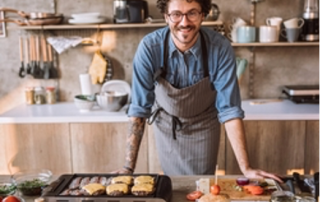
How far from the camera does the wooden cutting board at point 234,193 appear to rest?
4.43 feet

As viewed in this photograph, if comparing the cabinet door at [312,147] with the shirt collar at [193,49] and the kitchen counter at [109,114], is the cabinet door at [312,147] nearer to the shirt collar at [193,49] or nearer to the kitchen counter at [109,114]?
the kitchen counter at [109,114]

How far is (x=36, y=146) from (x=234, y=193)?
5.83 feet

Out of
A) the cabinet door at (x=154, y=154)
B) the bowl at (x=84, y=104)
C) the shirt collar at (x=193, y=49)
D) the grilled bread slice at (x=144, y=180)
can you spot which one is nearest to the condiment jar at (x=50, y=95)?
the bowl at (x=84, y=104)

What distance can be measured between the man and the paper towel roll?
43.7 inches

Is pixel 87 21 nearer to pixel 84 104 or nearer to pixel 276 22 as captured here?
pixel 84 104

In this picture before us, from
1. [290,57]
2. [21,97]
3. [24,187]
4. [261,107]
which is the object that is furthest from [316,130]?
[21,97]

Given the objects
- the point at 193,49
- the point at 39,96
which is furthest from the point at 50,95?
the point at 193,49

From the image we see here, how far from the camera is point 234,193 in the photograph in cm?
140

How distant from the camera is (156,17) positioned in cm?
310

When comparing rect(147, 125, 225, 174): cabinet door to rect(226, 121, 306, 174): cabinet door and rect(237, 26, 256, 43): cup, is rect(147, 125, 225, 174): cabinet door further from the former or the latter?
rect(237, 26, 256, 43): cup

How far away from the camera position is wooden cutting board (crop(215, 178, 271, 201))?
53.2 inches

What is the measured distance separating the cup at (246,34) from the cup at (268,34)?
6 centimetres

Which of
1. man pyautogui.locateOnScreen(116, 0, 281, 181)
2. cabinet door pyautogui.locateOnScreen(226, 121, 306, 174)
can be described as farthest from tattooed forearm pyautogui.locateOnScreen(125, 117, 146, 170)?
cabinet door pyautogui.locateOnScreen(226, 121, 306, 174)

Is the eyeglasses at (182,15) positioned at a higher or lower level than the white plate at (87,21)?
lower
